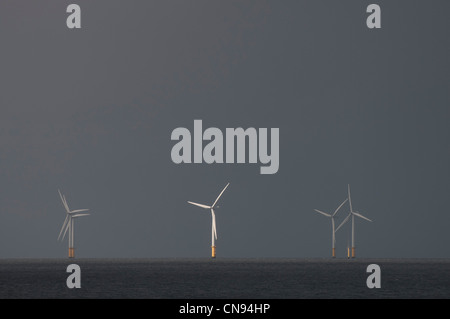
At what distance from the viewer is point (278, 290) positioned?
14788cm
